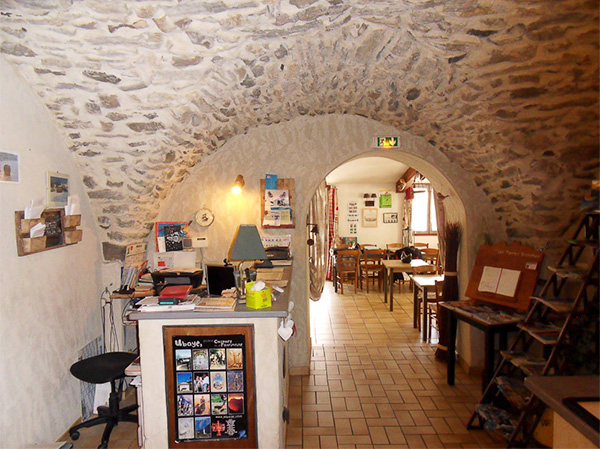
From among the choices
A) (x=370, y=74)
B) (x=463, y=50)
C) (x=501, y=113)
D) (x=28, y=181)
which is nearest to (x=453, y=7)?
(x=463, y=50)

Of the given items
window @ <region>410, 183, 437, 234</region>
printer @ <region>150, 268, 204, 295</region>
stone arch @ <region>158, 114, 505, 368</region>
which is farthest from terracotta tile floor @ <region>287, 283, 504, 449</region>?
window @ <region>410, 183, 437, 234</region>

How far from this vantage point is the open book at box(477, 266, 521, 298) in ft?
13.0

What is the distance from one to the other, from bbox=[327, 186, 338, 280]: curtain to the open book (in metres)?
5.21

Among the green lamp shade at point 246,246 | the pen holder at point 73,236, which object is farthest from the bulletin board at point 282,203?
the pen holder at point 73,236

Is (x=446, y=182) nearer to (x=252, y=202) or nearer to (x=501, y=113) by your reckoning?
(x=501, y=113)

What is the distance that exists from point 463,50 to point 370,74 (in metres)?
0.76

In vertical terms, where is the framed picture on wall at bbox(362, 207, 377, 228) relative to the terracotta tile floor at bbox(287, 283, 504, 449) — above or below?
above

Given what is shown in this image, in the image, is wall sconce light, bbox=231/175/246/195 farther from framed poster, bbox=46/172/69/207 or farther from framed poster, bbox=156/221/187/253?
framed poster, bbox=46/172/69/207

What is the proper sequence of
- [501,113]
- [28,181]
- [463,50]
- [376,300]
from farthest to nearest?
[376,300]
[501,113]
[28,181]
[463,50]

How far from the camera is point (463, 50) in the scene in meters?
2.71

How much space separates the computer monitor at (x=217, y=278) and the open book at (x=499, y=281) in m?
2.58

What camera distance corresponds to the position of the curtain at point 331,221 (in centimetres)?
940

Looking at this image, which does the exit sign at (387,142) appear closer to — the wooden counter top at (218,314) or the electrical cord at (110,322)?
the wooden counter top at (218,314)

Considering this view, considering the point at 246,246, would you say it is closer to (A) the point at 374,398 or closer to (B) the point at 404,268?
(A) the point at 374,398
